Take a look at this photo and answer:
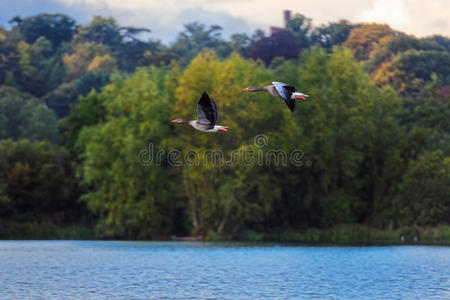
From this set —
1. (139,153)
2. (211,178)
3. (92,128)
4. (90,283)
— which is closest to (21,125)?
(92,128)

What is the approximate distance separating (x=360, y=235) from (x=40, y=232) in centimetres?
2288

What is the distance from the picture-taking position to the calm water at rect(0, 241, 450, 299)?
23.7 metres

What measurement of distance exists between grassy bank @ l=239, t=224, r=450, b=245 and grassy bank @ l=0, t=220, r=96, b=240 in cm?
1203

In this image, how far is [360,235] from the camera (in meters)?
52.2

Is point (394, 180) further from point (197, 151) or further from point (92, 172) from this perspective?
point (92, 172)

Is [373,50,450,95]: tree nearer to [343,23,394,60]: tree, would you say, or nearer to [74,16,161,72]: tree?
[343,23,394,60]: tree

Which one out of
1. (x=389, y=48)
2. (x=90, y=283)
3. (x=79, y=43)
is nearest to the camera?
(x=90, y=283)

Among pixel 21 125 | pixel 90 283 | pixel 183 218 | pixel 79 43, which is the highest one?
pixel 79 43

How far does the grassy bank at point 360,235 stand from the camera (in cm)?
4919

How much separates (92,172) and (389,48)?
4561cm

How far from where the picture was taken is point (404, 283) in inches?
1035

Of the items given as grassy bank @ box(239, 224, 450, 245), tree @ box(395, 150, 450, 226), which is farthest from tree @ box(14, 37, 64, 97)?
tree @ box(395, 150, 450, 226)

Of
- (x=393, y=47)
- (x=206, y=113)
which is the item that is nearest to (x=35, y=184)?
(x=206, y=113)

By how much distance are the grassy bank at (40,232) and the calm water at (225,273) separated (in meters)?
11.3
